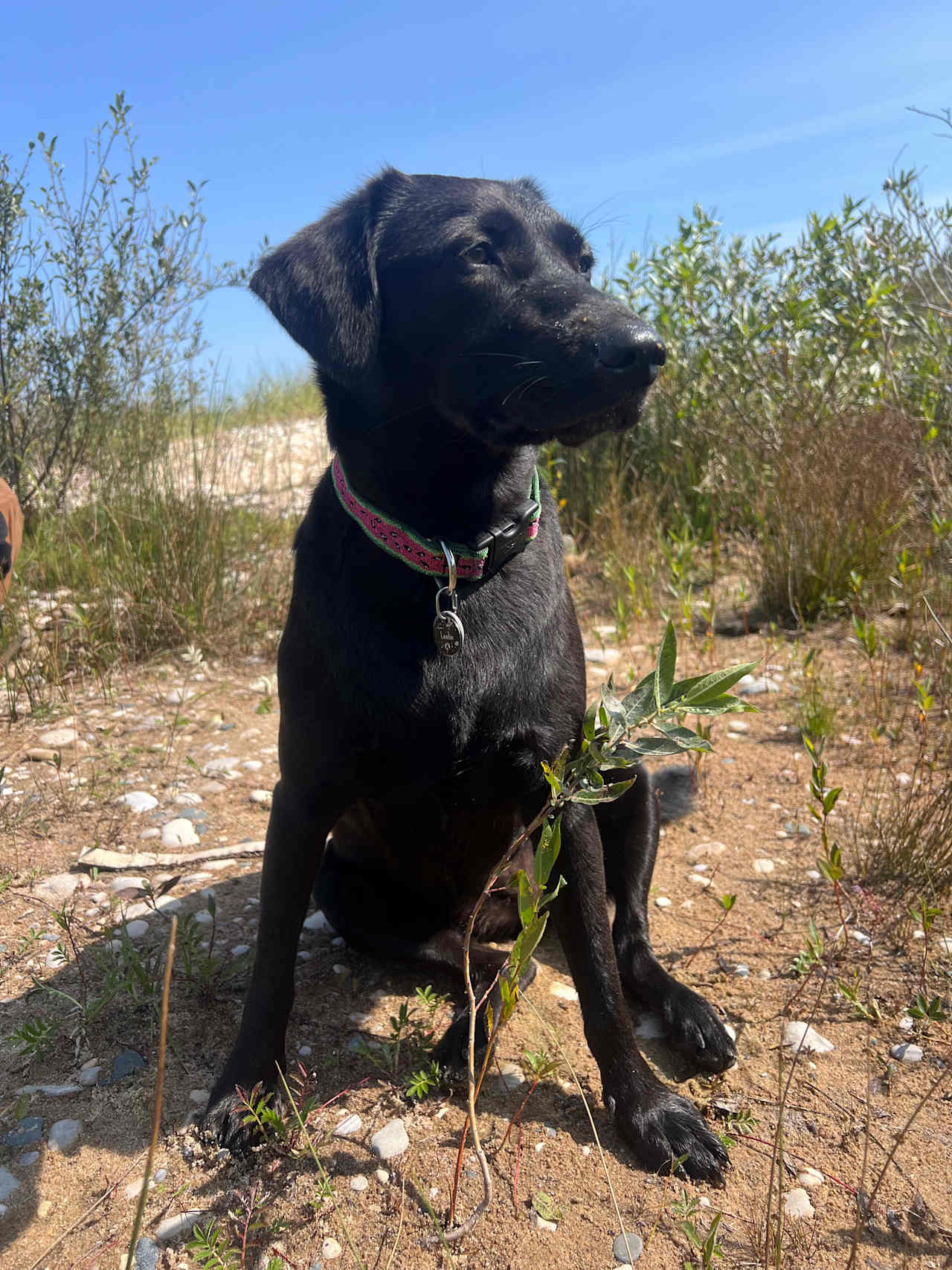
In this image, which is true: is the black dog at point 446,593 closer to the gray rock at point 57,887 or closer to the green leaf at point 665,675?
the green leaf at point 665,675

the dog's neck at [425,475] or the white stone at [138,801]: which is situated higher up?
the dog's neck at [425,475]

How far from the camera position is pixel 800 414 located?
17.3ft

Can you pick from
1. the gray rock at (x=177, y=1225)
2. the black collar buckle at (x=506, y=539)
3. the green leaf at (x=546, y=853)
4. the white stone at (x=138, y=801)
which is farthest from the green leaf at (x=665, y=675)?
the white stone at (x=138, y=801)

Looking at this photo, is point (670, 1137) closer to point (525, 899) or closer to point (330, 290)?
point (525, 899)

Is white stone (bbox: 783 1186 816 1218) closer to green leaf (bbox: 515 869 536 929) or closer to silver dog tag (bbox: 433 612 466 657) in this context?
green leaf (bbox: 515 869 536 929)

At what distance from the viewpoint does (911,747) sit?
320 centimetres

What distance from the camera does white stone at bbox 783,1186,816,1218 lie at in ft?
4.98

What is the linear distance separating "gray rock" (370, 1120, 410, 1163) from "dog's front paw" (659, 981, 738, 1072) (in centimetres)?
62

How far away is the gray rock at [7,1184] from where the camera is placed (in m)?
1.55

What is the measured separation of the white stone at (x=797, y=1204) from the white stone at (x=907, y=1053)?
44 centimetres

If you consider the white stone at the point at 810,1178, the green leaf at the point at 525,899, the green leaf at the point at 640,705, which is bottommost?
the white stone at the point at 810,1178

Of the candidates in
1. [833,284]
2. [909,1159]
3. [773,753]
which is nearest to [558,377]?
[909,1159]

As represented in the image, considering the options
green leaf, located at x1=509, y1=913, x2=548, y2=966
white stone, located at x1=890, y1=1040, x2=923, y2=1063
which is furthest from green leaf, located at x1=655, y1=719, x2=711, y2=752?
white stone, located at x1=890, y1=1040, x2=923, y2=1063

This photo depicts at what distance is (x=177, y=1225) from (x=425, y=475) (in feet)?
4.69
